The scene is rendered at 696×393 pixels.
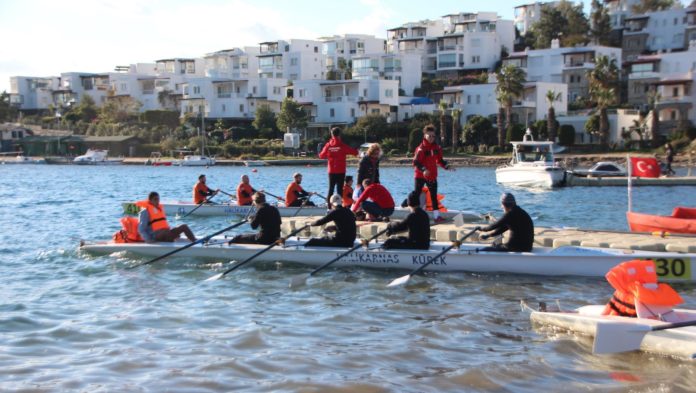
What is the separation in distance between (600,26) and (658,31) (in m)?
7.81

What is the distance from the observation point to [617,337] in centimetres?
955

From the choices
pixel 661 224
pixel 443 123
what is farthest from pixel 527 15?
pixel 661 224

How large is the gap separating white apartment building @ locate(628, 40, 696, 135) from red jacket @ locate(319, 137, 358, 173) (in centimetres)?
5722

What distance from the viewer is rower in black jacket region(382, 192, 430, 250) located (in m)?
14.5

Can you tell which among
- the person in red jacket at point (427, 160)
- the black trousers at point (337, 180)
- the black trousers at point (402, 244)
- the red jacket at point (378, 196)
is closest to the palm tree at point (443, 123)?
the black trousers at point (337, 180)

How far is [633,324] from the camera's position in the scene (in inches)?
373

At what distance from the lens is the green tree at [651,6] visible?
10500cm

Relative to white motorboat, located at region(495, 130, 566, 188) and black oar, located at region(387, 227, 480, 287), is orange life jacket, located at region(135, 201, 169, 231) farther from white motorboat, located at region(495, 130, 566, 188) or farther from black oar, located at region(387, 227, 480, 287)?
white motorboat, located at region(495, 130, 566, 188)

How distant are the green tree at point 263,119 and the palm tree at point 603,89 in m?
39.8

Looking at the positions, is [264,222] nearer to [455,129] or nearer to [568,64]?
[455,129]

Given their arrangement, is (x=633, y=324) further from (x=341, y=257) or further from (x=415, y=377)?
→ (x=341, y=257)

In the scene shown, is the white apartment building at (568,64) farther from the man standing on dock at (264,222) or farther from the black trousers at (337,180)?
the man standing on dock at (264,222)

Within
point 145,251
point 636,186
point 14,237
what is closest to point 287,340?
point 145,251

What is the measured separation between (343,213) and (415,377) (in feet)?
20.3
